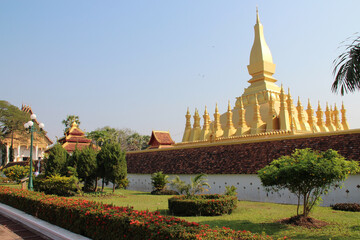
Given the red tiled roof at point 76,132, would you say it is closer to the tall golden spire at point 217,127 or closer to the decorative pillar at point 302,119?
the tall golden spire at point 217,127

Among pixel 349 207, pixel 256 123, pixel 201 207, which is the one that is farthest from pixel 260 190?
pixel 256 123

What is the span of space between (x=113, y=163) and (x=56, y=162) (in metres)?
3.83

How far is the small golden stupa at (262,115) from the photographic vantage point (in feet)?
72.5

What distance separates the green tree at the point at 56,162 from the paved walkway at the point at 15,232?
9.38m

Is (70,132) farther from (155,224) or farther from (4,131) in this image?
(155,224)

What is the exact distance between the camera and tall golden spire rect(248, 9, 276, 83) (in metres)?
27.4

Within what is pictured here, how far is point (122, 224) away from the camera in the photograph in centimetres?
617

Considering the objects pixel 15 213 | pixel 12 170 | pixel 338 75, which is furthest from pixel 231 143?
pixel 12 170

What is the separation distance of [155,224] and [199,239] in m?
1.10

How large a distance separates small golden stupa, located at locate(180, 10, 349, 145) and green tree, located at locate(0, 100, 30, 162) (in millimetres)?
24284

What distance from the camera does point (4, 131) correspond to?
135 feet

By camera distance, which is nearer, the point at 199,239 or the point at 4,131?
the point at 199,239

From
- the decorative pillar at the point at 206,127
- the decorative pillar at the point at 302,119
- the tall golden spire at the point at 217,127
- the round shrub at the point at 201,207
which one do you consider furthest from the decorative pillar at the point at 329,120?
the round shrub at the point at 201,207

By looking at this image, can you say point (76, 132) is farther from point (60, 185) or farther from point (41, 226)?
point (41, 226)
